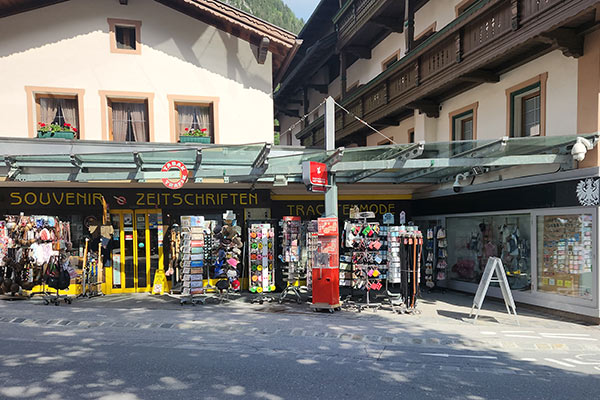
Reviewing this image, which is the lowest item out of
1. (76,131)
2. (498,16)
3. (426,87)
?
(76,131)

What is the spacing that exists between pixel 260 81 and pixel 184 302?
24.2 feet

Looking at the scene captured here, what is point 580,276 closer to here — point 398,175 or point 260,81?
point 398,175

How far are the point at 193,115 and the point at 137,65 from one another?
2.18m

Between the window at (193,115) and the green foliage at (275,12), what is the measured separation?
→ 34011 mm

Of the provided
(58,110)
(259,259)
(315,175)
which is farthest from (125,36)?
(315,175)

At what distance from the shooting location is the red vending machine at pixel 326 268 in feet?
30.4

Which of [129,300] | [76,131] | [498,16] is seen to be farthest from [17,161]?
[498,16]

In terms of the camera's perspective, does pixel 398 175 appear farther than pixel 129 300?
Yes

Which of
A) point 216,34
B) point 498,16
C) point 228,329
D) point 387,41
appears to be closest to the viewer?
point 228,329

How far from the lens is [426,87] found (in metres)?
11.8

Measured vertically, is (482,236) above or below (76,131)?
below

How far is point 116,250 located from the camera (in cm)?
1212

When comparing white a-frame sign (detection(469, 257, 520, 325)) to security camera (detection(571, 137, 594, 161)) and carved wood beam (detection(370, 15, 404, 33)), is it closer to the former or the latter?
security camera (detection(571, 137, 594, 161))

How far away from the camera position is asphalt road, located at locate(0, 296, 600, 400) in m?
4.94
